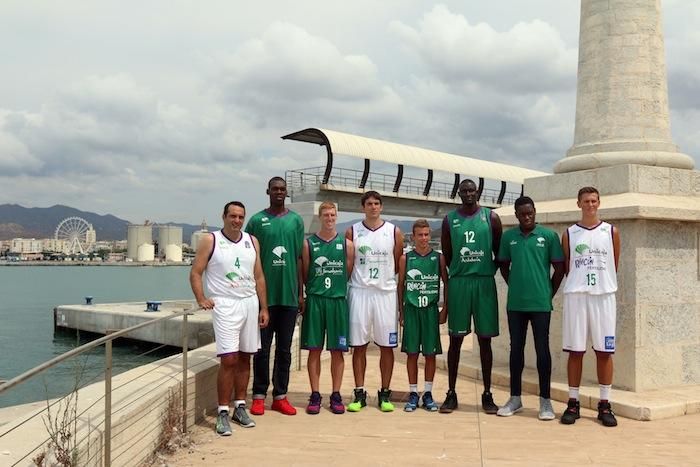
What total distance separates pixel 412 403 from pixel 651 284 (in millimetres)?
2512

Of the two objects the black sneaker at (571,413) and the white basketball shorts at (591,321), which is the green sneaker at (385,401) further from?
the white basketball shorts at (591,321)

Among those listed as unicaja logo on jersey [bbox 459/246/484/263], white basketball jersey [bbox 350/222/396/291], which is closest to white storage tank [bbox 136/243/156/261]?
white basketball jersey [bbox 350/222/396/291]

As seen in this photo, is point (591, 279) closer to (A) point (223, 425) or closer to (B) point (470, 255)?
(B) point (470, 255)

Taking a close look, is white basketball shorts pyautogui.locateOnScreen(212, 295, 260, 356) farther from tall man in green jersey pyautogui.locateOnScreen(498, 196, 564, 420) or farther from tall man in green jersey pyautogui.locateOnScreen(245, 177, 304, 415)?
tall man in green jersey pyautogui.locateOnScreen(498, 196, 564, 420)

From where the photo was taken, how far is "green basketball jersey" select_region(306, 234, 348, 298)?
548 cm

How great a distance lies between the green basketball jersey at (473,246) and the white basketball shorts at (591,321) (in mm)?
733

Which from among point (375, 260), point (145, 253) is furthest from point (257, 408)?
point (145, 253)

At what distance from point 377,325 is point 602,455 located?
2.01m

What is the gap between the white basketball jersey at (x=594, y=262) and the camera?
17.1ft

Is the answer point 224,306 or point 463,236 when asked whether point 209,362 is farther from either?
point 463,236

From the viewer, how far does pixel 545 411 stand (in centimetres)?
532

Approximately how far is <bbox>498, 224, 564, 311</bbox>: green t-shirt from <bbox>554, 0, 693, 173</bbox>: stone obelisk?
7.35 feet

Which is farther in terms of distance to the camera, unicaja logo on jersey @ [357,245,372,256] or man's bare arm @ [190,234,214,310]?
unicaja logo on jersey @ [357,245,372,256]

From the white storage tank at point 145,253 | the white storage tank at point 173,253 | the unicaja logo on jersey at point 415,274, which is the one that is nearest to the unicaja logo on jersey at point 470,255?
the unicaja logo on jersey at point 415,274
